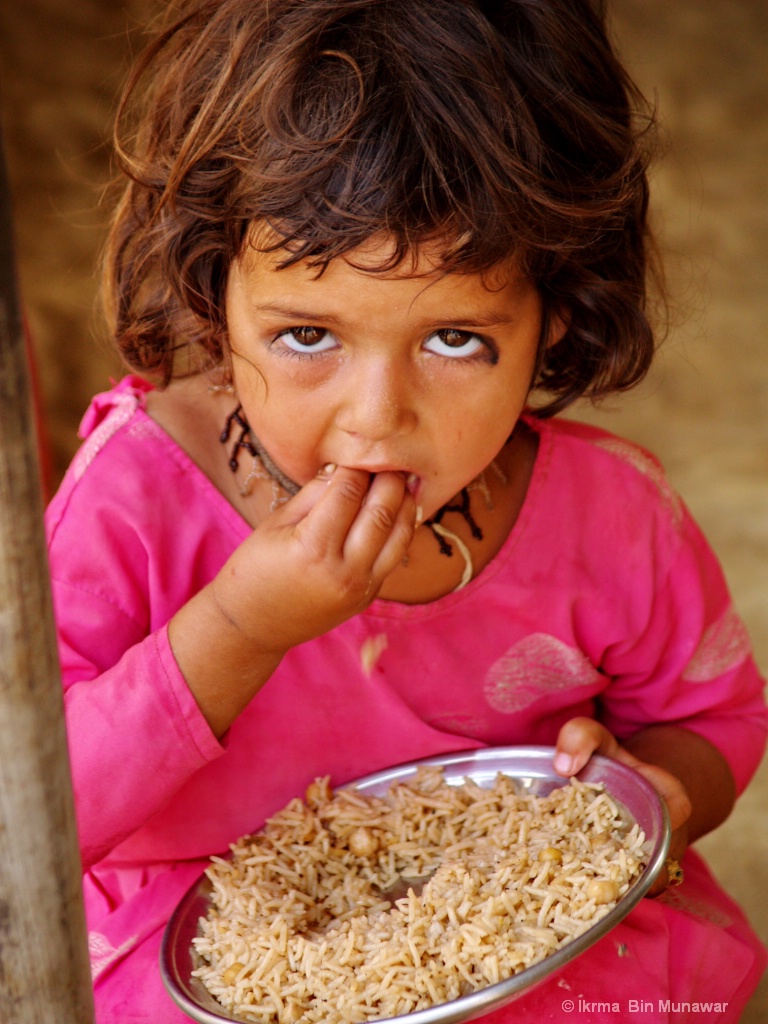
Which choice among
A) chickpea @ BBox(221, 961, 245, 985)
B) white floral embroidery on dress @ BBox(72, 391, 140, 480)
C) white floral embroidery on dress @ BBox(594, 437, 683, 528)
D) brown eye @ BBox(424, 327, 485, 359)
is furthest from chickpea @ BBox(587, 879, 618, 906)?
white floral embroidery on dress @ BBox(72, 391, 140, 480)

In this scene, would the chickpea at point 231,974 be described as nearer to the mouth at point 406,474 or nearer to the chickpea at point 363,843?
the chickpea at point 363,843

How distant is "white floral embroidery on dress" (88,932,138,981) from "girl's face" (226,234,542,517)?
0.68 m

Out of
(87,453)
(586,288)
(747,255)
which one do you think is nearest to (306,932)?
(87,453)

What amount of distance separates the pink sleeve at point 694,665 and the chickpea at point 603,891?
62cm

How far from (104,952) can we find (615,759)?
743 mm

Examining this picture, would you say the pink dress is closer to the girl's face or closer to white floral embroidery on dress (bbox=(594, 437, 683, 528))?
white floral embroidery on dress (bbox=(594, 437, 683, 528))

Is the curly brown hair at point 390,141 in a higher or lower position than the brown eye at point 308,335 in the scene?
higher

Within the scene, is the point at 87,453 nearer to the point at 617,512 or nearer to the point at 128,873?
the point at 128,873

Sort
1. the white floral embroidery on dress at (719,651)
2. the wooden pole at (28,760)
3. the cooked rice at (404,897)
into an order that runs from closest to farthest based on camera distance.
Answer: the wooden pole at (28,760) → the cooked rice at (404,897) → the white floral embroidery on dress at (719,651)

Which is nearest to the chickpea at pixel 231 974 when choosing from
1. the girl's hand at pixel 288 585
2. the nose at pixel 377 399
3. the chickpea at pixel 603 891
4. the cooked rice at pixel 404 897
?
the cooked rice at pixel 404 897

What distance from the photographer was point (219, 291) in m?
1.60

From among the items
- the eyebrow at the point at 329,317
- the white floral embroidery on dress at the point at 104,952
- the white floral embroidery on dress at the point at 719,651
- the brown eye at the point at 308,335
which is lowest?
the white floral embroidery on dress at the point at 104,952

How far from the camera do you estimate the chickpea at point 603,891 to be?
129cm

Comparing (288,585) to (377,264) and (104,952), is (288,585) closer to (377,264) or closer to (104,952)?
(377,264)
